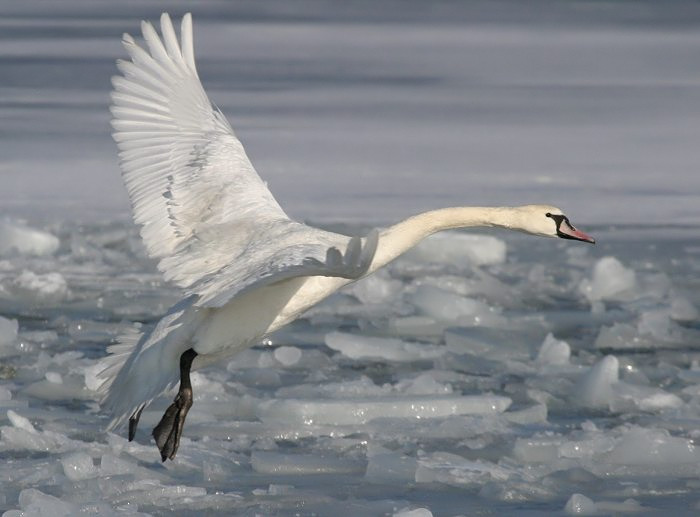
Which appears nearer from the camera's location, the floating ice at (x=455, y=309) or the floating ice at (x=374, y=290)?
the floating ice at (x=455, y=309)

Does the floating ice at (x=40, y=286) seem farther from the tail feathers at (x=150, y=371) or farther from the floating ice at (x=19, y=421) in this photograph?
the tail feathers at (x=150, y=371)

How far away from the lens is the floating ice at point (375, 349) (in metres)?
7.55

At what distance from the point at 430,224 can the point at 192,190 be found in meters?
1.11

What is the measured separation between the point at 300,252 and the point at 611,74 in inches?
534

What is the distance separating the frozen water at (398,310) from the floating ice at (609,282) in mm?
13

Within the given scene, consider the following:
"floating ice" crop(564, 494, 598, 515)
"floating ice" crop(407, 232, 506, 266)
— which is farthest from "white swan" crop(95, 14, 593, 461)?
"floating ice" crop(407, 232, 506, 266)

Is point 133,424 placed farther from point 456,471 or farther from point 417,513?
point 417,513

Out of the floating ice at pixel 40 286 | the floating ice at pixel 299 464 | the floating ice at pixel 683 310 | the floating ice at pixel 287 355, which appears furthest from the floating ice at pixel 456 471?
the floating ice at pixel 40 286

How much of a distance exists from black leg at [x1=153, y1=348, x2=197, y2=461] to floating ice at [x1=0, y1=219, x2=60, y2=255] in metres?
4.09

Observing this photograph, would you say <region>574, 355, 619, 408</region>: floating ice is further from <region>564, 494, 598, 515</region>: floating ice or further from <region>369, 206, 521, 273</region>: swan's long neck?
<region>564, 494, 598, 515</region>: floating ice

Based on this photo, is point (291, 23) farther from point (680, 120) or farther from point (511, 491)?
point (511, 491)

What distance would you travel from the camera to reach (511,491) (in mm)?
5598

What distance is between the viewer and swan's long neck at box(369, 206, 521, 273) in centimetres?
579

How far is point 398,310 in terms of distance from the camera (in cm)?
849
